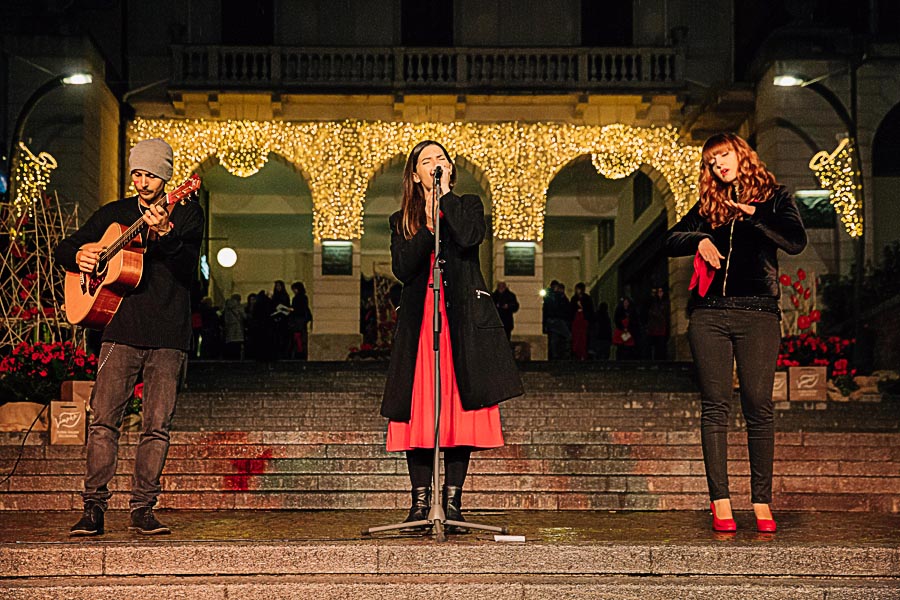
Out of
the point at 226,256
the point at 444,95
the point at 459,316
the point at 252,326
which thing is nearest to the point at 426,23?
the point at 444,95

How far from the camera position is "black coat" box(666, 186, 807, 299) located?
21.4ft

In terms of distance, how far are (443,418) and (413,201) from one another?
1.07m

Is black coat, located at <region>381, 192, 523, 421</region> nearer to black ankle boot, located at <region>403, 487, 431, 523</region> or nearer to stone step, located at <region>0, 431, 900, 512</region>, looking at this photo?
black ankle boot, located at <region>403, 487, 431, 523</region>

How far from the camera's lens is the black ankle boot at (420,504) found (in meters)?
6.36

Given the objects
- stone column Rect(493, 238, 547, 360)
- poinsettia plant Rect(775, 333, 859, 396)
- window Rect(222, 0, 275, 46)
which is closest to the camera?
poinsettia plant Rect(775, 333, 859, 396)

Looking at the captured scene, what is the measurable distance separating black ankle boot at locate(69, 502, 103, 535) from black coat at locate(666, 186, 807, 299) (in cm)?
311

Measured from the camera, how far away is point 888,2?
76.8 ft

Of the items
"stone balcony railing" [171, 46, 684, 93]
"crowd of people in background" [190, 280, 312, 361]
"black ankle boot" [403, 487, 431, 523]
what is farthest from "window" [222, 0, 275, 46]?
"black ankle boot" [403, 487, 431, 523]

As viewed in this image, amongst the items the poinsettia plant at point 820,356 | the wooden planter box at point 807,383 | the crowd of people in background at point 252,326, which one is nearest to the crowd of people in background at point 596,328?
the crowd of people in background at point 252,326

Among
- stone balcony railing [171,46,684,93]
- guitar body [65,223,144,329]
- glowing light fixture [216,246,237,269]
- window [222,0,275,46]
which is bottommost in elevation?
guitar body [65,223,144,329]

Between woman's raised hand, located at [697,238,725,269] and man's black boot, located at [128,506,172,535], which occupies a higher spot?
woman's raised hand, located at [697,238,725,269]

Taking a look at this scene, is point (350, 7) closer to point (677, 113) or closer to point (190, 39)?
point (190, 39)

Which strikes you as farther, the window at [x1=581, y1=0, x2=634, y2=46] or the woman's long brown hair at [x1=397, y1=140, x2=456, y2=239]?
the window at [x1=581, y1=0, x2=634, y2=46]

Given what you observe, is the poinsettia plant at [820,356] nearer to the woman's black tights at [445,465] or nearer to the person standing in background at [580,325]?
the woman's black tights at [445,465]
